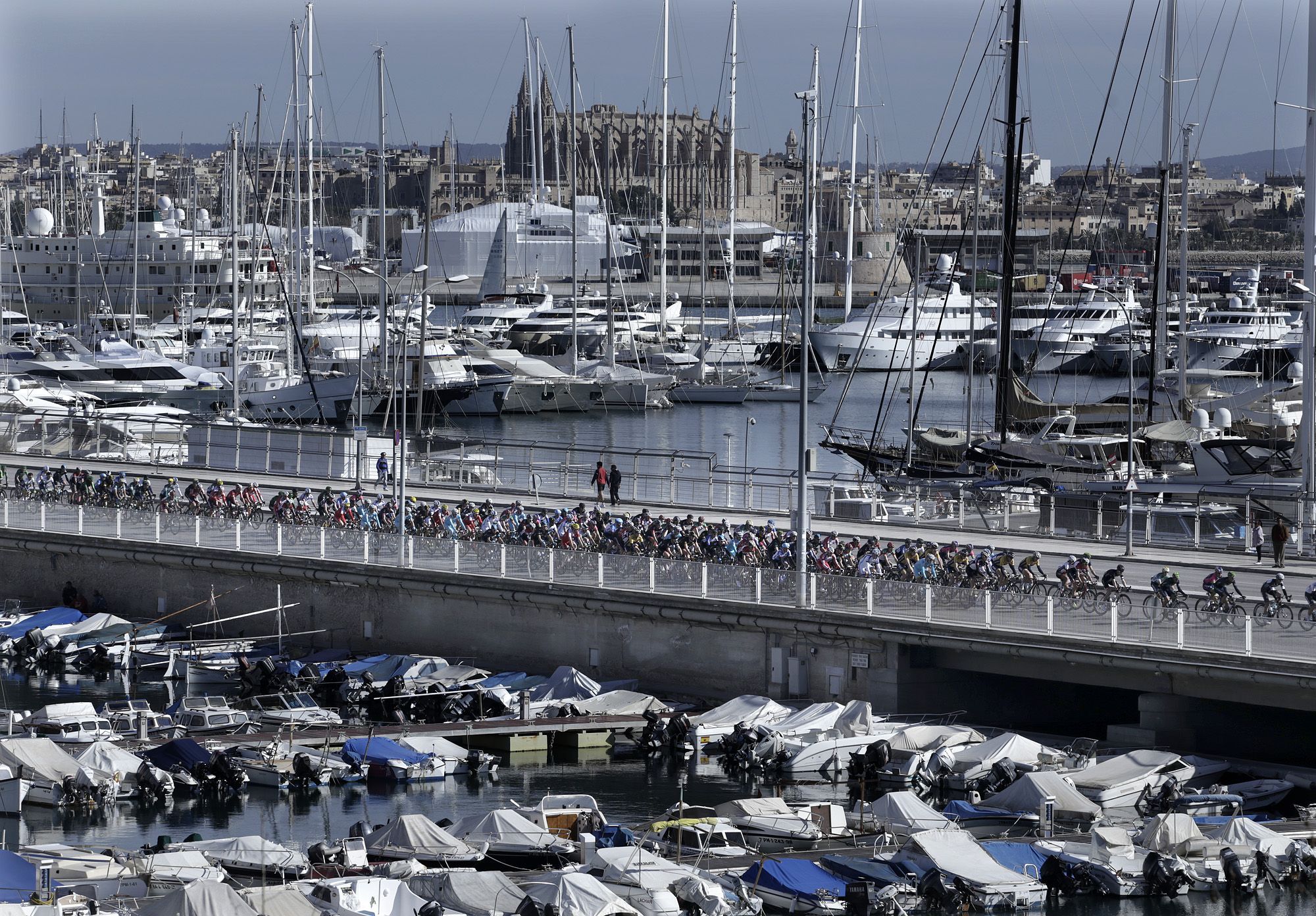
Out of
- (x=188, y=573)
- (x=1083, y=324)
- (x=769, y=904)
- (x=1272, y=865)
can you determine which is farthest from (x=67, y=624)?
(x=1083, y=324)

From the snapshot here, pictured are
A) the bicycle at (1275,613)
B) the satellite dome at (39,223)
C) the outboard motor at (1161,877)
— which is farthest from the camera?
the satellite dome at (39,223)

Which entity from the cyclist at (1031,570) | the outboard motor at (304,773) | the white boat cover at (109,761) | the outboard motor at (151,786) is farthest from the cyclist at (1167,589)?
the white boat cover at (109,761)

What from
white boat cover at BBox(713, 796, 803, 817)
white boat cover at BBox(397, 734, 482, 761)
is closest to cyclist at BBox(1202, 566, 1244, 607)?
white boat cover at BBox(713, 796, 803, 817)

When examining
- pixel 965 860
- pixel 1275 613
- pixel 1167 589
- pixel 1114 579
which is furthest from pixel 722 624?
pixel 965 860

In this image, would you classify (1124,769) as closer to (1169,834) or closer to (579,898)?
(1169,834)

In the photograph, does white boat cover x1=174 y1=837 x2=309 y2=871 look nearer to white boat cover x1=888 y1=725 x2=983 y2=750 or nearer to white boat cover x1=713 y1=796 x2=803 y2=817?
white boat cover x1=713 y1=796 x2=803 y2=817

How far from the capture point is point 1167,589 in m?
34.6

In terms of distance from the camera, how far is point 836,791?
113 feet

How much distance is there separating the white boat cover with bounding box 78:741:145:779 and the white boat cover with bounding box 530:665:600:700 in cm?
814

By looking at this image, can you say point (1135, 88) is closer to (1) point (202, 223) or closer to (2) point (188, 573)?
(2) point (188, 573)

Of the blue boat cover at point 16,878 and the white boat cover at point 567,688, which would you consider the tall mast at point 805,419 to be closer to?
the white boat cover at point 567,688

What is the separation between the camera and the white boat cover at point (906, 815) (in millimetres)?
29359

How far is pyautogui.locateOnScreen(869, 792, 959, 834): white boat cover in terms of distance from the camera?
29.4 m

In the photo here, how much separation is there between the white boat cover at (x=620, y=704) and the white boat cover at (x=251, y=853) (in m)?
10.9
